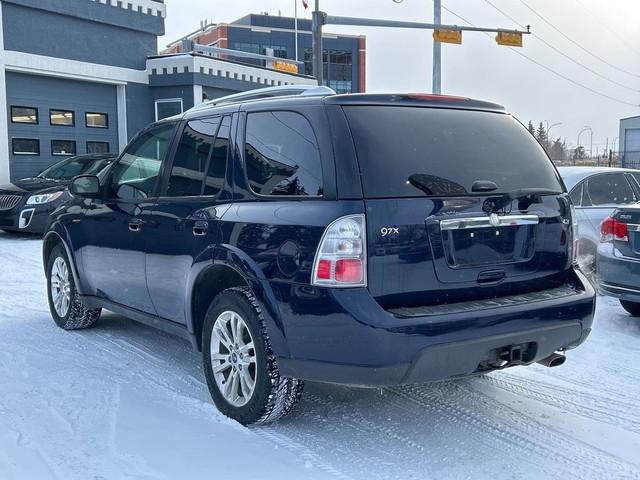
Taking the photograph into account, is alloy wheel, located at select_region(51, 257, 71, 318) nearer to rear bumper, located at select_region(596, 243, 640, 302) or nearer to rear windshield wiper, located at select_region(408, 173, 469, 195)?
rear windshield wiper, located at select_region(408, 173, 469, 195)

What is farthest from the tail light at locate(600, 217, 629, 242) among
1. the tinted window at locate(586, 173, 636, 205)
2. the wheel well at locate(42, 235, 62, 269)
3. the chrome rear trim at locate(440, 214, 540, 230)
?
the wheel well at locate(42, 235, 62, 269)

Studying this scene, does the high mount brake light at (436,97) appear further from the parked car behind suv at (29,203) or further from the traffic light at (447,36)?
the traffic light at (447,36)

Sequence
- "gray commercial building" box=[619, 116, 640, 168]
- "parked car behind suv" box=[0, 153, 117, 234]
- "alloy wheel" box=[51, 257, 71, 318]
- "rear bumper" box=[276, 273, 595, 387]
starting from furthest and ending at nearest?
"gray commercial building" box=[619, 116, 640, 168], "parked car behind suv" box=[0, 153, 117, 234], "alloy wheel" box=[51, 257, 71, 318], "rear bumper" box=[276, 273, 595, 387]

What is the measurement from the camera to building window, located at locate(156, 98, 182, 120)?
22.3 m

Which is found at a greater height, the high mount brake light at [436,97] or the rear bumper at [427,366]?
the high mount brake light at [436,97]

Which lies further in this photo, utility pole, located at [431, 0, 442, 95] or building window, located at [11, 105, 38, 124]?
utility pole, located at [431, 0, 442, 95]

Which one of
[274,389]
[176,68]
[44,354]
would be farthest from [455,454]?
[176,68]

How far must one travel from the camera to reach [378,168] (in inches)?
138

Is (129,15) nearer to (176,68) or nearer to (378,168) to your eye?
(176,68)

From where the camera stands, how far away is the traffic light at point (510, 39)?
2208 cm

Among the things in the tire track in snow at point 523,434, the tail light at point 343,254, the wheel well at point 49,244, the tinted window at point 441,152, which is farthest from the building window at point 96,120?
the tail light at point 343,254

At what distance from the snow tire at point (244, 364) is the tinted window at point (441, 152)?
1000mm

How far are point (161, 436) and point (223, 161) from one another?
5.44 feet

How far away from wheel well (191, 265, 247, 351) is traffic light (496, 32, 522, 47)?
20007mm
